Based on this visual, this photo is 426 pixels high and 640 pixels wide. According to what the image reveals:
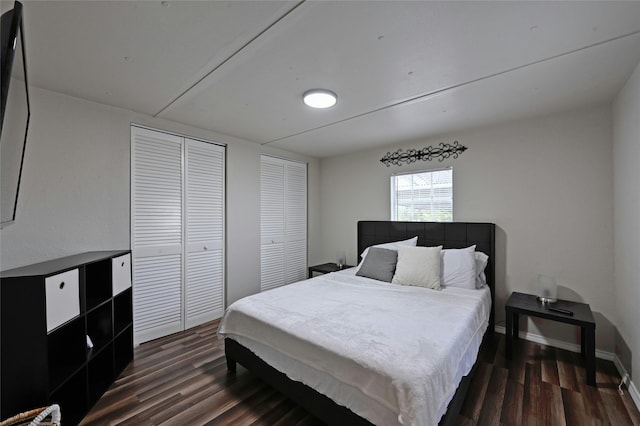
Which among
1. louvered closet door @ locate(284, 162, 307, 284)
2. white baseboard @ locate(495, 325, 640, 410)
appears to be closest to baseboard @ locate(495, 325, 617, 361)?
white baseboard @ locate(495, 325, 640, 410)

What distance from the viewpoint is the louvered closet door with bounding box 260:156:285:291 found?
4.08m

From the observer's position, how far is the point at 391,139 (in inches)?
148

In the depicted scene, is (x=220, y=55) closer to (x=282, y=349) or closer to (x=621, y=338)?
(x=282, y=349)

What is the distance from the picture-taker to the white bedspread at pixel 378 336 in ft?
4.50

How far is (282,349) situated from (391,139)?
9.83ft

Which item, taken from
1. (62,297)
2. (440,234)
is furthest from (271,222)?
(62,297)

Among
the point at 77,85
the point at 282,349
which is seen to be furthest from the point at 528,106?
the point at 77,85

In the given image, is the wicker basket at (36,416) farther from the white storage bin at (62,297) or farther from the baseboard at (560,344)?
the baseboard at (560,344)

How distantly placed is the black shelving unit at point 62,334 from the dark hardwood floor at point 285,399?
0.20 metres

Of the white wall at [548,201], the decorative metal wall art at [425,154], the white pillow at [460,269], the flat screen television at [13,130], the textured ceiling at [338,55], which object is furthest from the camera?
the decorative metal wall art at [425,154]

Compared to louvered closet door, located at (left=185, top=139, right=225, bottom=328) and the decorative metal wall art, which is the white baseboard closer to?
the decorative metal wall art

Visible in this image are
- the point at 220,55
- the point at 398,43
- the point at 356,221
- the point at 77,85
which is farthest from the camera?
the point at 356,221

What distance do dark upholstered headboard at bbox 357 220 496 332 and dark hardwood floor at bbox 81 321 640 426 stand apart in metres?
0.74

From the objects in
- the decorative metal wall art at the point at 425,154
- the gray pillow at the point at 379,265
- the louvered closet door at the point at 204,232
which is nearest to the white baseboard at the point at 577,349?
the gray pillow at the point at 379,265
